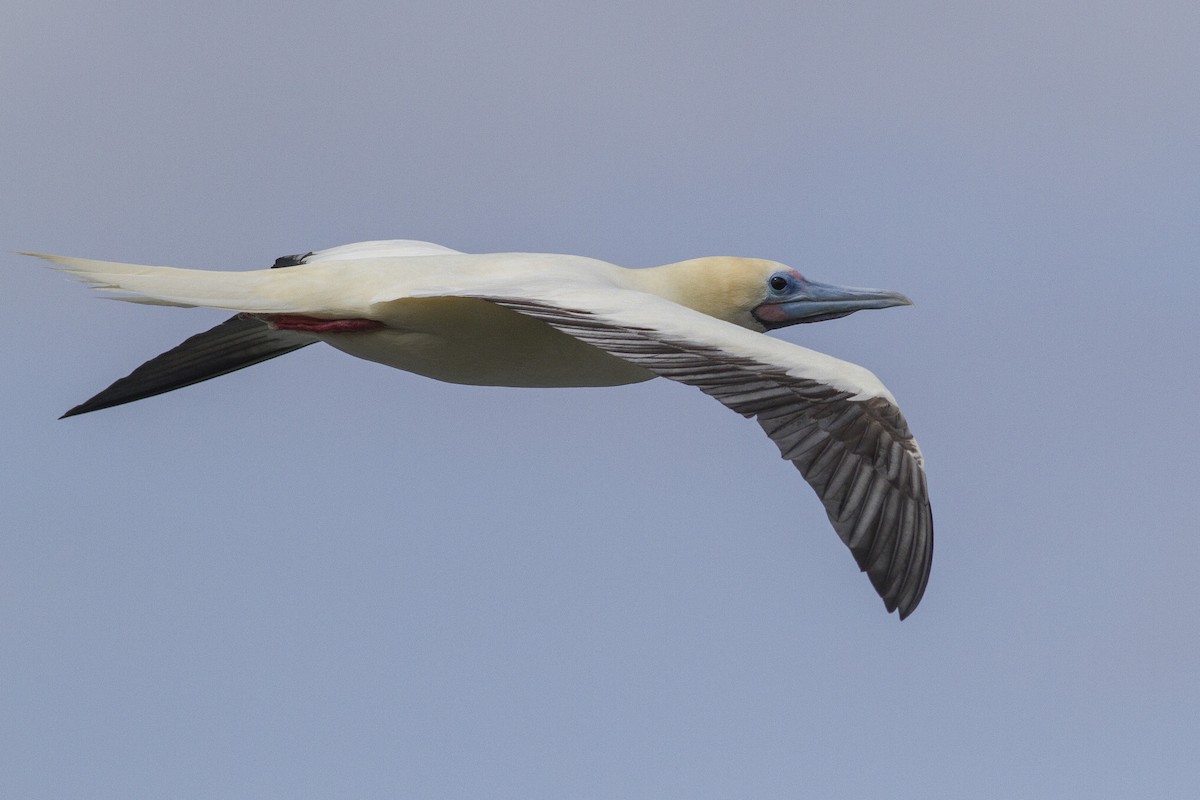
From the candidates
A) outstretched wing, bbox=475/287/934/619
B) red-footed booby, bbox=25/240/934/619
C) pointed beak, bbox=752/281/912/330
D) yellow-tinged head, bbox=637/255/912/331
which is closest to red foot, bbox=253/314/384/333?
red-footed booby, bbox=25/240/934/619

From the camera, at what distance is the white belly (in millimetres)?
10852

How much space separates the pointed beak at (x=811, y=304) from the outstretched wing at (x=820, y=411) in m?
2.27

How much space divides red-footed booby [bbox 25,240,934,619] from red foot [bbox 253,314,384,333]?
0.01 meters

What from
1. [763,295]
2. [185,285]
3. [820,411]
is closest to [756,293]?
[763,295]

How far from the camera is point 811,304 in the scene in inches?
482

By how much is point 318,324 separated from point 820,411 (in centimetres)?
301

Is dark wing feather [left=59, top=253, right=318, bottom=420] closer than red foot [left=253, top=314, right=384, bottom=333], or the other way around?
red foot [left=253, top=314, right=384, bottom=333]

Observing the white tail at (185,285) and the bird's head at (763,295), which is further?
the bird's head at (763,295)

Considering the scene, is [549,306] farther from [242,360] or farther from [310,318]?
[242,360]

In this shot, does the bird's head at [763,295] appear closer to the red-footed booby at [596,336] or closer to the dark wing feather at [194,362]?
the red-footed booby at [596,336]

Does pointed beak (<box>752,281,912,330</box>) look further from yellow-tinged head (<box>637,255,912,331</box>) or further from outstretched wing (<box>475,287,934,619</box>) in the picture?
outstretched wing (<box>475,287,934,619</box>)

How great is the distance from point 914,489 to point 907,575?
0.48m

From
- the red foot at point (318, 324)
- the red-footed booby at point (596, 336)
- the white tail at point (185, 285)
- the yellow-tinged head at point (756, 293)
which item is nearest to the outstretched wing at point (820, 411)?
the red-footed booby at point (596, 336)

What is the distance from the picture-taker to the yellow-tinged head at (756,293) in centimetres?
1193
